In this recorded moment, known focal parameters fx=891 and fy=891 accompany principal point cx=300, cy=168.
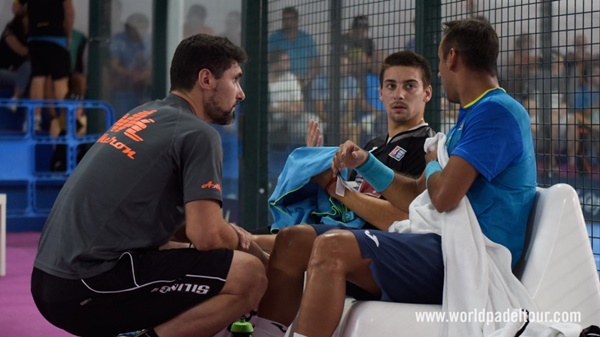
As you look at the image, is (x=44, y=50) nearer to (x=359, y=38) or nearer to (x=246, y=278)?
(x=359, y=38)

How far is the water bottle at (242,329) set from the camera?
10.4 ft

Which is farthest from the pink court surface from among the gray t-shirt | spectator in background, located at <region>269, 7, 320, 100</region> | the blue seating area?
spectator in background, located at <region>269, 7, 320, 100</region>

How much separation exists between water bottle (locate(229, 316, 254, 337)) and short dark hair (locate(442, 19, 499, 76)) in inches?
46.7

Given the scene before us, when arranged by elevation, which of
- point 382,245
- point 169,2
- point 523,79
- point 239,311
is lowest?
point 239,311

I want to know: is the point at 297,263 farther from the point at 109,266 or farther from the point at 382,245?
the point at 109,266

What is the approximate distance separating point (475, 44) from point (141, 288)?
1.36 meters

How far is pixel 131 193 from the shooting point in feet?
9.63

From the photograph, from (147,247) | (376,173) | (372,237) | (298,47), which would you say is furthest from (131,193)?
(298,47)

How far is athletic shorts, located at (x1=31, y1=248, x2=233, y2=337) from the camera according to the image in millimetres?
2898

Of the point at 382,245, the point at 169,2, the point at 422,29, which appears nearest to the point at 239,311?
the point at 382,245

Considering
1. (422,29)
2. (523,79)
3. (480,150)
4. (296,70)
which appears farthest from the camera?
(296,70)

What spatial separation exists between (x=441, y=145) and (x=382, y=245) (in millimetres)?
441

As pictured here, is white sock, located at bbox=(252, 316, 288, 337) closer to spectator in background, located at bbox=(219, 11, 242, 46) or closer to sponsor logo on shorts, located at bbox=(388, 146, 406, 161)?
sponsor logo on shorts, located at bbox=(388, 146, 406, 161)

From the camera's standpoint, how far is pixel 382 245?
2844 millimetres
